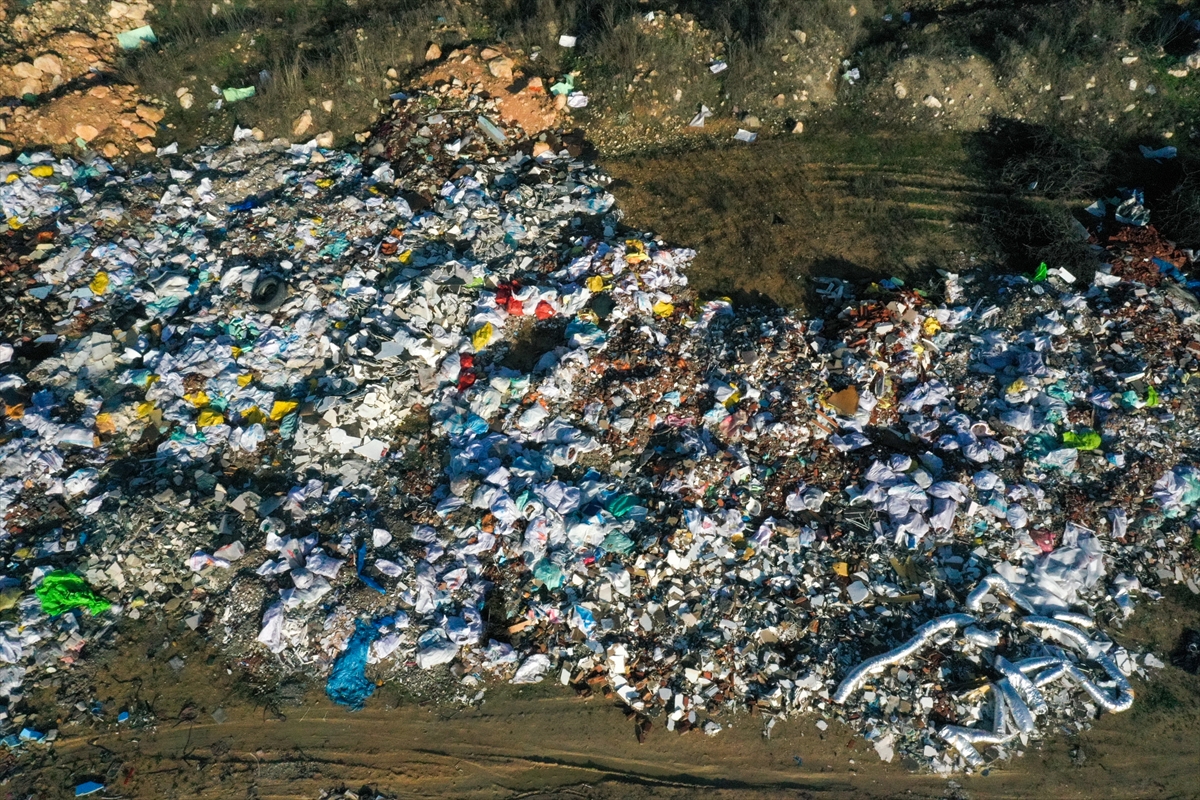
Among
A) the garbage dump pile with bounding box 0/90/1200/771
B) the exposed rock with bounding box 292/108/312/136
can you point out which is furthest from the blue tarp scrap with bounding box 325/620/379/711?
the exposed rock with bounding box 292/108/312/136

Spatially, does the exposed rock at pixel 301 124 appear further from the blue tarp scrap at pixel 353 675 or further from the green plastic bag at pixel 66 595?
the blue tarp scrap at pixel 353 675

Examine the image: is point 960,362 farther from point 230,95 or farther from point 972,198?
point 230,95

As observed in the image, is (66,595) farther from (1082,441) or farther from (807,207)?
(1082,441)

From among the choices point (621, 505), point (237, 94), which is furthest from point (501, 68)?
point (621, 505)

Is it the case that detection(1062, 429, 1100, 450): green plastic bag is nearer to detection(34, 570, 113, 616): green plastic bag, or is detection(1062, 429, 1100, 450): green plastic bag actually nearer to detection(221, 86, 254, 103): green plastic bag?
detection(34, 570, 113, 616): green plastic bag

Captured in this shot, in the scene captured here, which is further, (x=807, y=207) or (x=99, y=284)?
(x=807, y=207)
